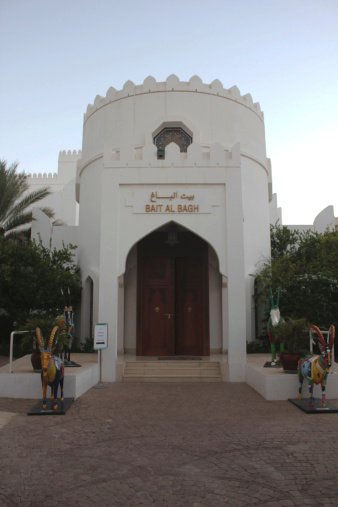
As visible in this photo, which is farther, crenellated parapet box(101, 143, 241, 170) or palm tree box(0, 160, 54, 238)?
palm tree box(0, 160, 54, 238)

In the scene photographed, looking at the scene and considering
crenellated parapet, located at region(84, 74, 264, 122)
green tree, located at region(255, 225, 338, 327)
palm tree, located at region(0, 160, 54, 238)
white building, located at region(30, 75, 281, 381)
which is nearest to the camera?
white building, located at region(30, 75, 281, 381)

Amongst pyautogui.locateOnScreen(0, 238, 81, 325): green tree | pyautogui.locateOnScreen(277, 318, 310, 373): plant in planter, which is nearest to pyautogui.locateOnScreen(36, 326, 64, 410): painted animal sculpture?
pyautogui.locateOnScreen(277, 318, 310, 373): plant in planter

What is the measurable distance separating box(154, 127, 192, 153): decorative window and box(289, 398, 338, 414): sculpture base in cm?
819

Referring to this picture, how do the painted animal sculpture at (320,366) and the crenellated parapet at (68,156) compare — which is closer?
the painted animal sculpture at (320,366)

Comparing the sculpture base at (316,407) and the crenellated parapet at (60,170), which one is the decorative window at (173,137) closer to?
the sculpture base at (316,407)

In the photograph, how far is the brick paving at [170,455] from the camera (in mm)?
Result: 3711

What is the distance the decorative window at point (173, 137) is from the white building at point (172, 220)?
0.03 m

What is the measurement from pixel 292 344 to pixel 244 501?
496 centimetres

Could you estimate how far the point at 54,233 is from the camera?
1555cm

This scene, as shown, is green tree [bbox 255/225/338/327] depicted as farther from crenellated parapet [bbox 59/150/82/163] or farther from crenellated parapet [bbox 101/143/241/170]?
crenellated parapet [bbox 59/150/82/163]

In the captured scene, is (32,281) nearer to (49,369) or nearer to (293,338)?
(49,369)

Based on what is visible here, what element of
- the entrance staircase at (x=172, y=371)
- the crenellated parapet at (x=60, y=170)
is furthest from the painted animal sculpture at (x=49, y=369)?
the crenellated parapet at (x=60, y=170)

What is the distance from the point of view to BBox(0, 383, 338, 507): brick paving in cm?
371

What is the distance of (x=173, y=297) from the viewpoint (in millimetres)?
11344
